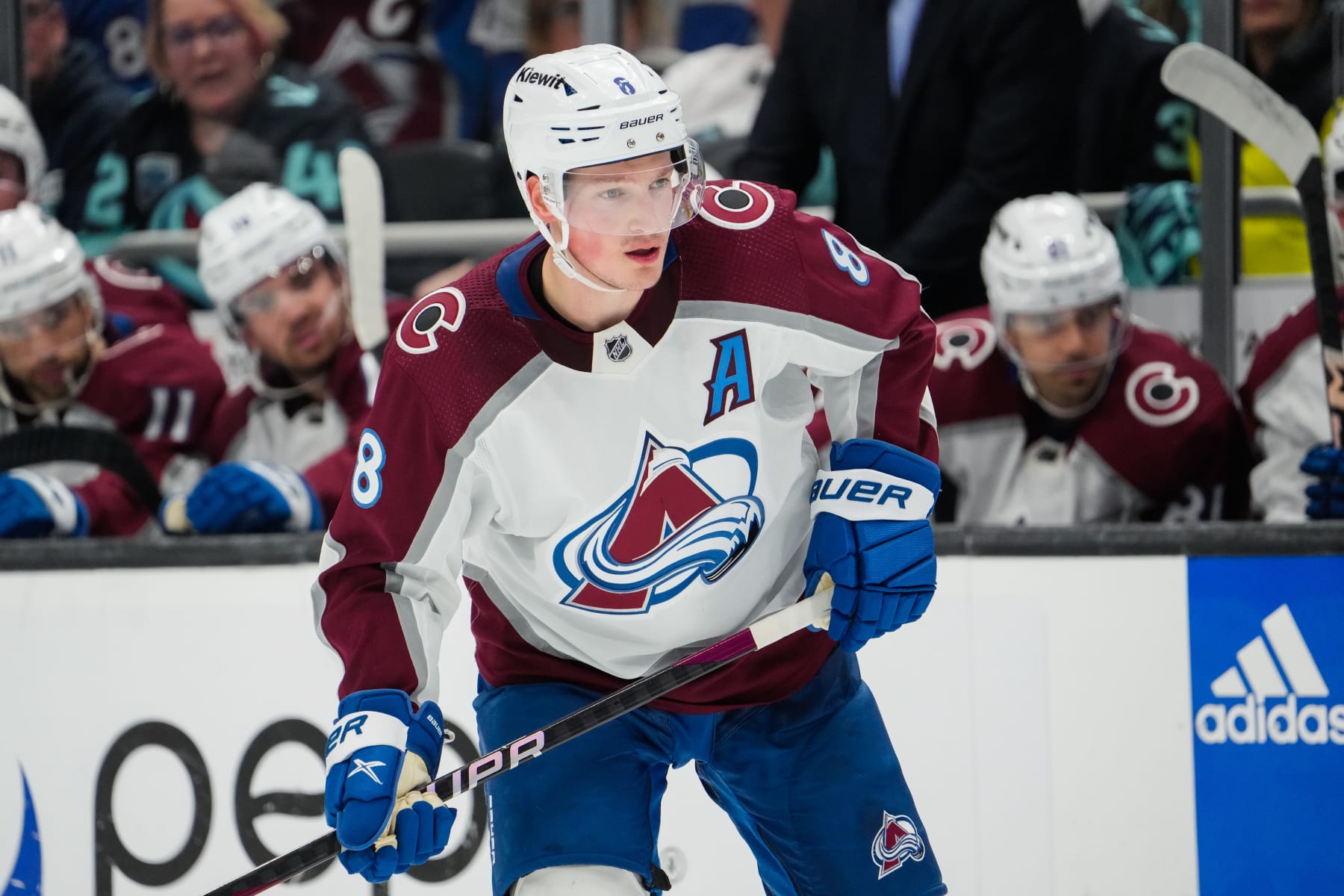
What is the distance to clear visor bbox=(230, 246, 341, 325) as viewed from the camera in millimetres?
3857

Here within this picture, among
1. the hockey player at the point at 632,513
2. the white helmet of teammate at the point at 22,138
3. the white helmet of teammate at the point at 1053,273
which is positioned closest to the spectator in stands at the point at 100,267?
the white helmet of teammate at the point at 22,138

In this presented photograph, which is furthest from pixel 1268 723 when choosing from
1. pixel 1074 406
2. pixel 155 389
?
pixel 155 389

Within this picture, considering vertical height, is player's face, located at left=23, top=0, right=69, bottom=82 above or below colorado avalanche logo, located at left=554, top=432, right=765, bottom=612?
above

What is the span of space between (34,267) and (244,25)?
33.8 inches

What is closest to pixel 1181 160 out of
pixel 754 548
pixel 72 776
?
pixel 754 548

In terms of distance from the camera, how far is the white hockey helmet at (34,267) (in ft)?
12.8

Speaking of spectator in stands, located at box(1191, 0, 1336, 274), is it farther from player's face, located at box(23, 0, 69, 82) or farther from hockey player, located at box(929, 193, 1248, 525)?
player's face, located at box(23, 0, 69, 82)

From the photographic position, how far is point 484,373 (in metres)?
2.03

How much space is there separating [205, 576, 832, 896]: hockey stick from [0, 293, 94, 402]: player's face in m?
2.06

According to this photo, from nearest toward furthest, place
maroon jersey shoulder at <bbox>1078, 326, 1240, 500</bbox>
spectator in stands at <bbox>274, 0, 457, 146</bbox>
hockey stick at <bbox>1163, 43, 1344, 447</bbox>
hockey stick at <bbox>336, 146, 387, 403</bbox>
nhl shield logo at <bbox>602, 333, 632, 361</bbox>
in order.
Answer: nhl shield logo at <bbox>602, 333, 632, 361</bbox>
hockey stick at <bbox>1163, 43, 1344, 447</bbox>
maroon jersey shoulder at <bbox>1078, 326, 1240, 500</bbox>
hockey stick at <bbox>336, 146, 387, 403</bbox>
spectator in stands at <bbox>274, 0, 457, 146</bbox>

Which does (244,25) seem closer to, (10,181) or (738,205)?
(10,181)

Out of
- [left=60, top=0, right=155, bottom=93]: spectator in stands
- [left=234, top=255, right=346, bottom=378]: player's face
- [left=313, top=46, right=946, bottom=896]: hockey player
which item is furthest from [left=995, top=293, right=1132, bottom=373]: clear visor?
[left=60, top=0, right=155, bottom=93]: spectator in stands

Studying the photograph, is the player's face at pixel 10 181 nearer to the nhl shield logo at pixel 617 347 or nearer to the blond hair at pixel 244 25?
the blond hair at pixel 244 25

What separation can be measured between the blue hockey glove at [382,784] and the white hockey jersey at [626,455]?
0.05m
